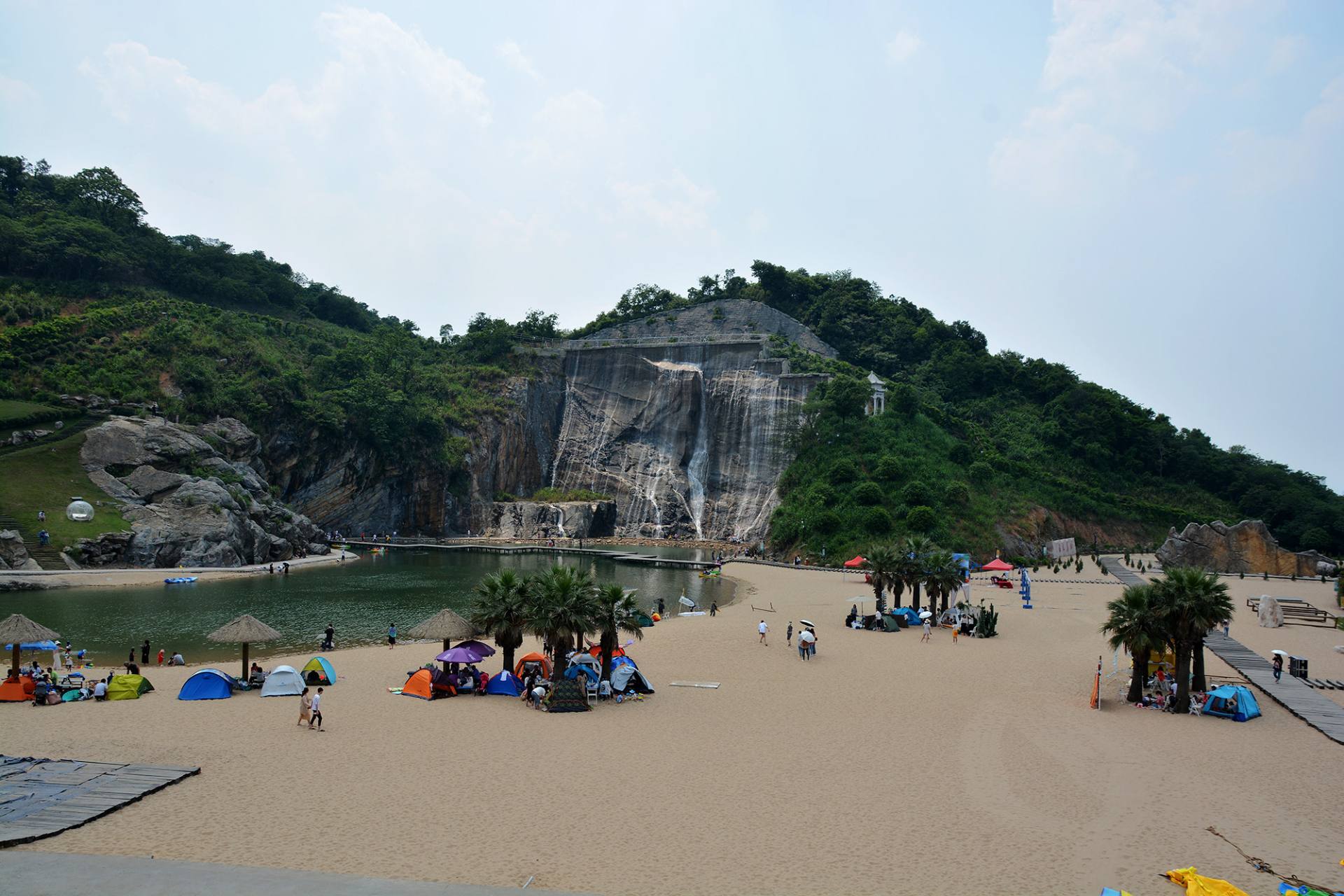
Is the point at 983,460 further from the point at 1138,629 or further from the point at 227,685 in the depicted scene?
the point at 227,685

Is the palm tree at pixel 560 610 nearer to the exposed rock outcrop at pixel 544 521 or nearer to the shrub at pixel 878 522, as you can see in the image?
the shrub at pixel 878 522

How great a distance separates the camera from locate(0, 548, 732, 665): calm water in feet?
98.6

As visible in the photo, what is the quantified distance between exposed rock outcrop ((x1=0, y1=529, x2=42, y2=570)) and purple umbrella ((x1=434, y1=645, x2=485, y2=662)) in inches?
1332

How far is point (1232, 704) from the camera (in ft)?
66.6

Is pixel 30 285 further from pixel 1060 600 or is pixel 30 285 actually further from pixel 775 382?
pixel 1060 600

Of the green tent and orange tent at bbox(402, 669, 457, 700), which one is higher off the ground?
orange tent at bbox(402, 669, 457, 700)

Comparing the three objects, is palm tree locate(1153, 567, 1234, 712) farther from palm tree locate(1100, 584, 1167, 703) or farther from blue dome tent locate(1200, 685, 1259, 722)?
blue dome tent locate(1200, 685, 1259, 722)

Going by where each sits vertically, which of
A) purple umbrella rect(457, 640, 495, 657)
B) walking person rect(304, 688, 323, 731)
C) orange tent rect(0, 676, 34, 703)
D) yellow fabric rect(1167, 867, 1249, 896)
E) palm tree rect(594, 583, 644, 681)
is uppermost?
palm tree rect(594, 583, 644, 681)

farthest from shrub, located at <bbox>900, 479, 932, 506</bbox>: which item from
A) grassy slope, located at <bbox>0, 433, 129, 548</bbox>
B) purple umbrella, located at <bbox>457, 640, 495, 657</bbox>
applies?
grassy slope, located at <bbox>0, 433, 129, 548</bbox>

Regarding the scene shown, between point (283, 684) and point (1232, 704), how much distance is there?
23.9m

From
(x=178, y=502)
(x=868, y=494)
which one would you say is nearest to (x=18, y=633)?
(x=178, y=502)

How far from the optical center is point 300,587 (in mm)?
45312

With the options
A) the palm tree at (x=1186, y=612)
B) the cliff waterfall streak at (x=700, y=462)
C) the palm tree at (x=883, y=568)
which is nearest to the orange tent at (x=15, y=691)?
the palm tree at (x=1186, y=612)


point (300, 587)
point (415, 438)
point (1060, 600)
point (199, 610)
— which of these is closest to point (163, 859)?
point (199, 610)
